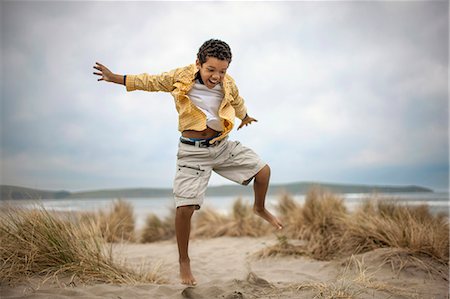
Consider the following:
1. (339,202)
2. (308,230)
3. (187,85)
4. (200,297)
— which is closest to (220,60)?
(187,85)

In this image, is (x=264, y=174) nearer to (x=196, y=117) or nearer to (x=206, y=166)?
(x=206, y=166)

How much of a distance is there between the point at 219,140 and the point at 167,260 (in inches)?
99.6

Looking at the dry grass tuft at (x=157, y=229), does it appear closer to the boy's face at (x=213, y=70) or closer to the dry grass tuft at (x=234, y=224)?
the dry grass tuft at (x=234, y=224)

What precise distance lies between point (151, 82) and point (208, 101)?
1.78 feet

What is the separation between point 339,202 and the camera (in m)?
6.73

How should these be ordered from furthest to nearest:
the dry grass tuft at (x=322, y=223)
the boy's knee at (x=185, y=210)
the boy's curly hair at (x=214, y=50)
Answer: the dry grass tuft at (x=322, y=223) < the boy's knee at (x=185, y=210) < the boy's curly hair at (x=214, y=50)

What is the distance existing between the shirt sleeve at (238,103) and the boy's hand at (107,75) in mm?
1045

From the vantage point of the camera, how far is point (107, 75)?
3.62 metres

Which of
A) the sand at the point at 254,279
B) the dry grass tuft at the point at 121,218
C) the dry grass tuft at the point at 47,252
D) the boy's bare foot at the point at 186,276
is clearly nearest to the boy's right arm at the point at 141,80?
the dry grass tuft at the point at 47,252

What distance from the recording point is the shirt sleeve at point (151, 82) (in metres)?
3.65

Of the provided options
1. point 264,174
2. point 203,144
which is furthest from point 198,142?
point 264,174

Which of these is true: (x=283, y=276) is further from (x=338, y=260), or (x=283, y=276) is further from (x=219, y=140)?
(x=219, y=140)

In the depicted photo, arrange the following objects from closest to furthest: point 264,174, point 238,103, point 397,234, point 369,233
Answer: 1. point 264,174
2. point 238,103
3. point 397,234
4. point 369,233

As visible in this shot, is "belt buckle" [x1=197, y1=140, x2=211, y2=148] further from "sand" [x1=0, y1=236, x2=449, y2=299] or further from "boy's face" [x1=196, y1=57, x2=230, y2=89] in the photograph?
"sand" [x1=0, y1=236, x2=449, y2=299]
